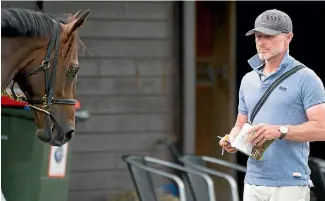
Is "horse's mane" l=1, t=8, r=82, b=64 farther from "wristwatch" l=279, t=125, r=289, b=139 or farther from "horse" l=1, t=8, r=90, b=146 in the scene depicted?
"wristwatch" l=279, t=125, r=289, b=139

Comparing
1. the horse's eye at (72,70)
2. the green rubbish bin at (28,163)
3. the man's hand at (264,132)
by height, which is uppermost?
the horse's eye at (72,70)

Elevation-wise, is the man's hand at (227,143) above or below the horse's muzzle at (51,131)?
below

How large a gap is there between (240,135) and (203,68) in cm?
513

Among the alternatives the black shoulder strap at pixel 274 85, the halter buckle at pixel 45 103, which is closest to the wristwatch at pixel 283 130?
the black shoulder strap at pixel 274 85

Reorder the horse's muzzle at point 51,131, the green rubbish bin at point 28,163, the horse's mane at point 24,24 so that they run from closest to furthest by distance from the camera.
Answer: the horse's mane at point 24,24, the horse's muzzle at point 51,131, the green rubbish bin at point 28,163

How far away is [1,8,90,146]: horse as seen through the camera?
4.29 m

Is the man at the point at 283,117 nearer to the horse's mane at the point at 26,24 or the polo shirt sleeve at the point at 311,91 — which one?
the polo shirt sleeve at the point at 311,91

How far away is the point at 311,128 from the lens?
15.0 feet

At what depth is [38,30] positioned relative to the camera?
433cm

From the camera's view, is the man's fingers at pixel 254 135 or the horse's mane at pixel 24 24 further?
the man's fingers at pixel 254 135

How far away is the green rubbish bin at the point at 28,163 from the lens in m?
6.97

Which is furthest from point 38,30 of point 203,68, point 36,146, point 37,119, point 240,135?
point 203,68

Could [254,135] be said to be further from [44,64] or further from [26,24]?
[26,24]

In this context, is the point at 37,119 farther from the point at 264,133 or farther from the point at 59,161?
the point at 59,161
